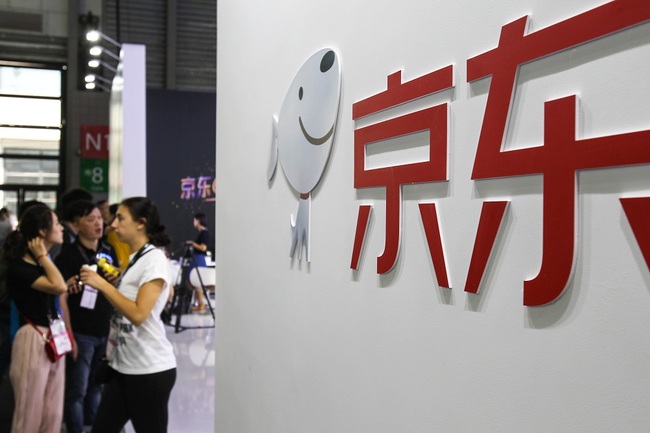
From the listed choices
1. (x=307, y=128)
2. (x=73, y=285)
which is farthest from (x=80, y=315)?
(x=307, y=128)

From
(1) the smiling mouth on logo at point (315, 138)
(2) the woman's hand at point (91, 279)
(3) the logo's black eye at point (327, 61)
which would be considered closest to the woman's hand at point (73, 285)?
(2) the woman's hand at point (91, 279)

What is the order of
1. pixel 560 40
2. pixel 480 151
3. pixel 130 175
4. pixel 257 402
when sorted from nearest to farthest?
pixel 560 40 → pixel 480 151 → pixel 257 402 → pixel 130 175

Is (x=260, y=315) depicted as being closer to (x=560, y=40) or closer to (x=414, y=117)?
(x=414, y=117)

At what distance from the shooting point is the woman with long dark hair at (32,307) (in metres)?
3.54

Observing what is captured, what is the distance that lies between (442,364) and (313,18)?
106cm

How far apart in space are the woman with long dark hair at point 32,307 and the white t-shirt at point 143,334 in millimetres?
816

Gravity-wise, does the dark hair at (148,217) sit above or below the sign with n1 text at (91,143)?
below

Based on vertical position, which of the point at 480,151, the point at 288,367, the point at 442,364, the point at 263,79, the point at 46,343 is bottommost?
the point at 46,343

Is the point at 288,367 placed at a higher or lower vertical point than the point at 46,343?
higher

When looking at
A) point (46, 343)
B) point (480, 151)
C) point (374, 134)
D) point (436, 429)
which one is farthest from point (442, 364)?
point (46, 343)

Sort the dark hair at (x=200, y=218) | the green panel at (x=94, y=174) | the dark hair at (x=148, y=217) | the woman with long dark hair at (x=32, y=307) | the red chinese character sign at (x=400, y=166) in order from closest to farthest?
the red chinese character sign at (x=400, y=166) → the dark hair at (x=148, y=217) → the woman with long dark hair at (x=32, y=307) → the dark hair at (x=200, y=218) → the green panel at (x=94, y=174)

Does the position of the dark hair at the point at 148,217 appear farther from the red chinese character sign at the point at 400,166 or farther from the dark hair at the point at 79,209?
the red chinese character sign at the point at 400,166

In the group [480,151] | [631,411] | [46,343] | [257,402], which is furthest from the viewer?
[46,343]

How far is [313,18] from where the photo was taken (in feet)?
6.03
